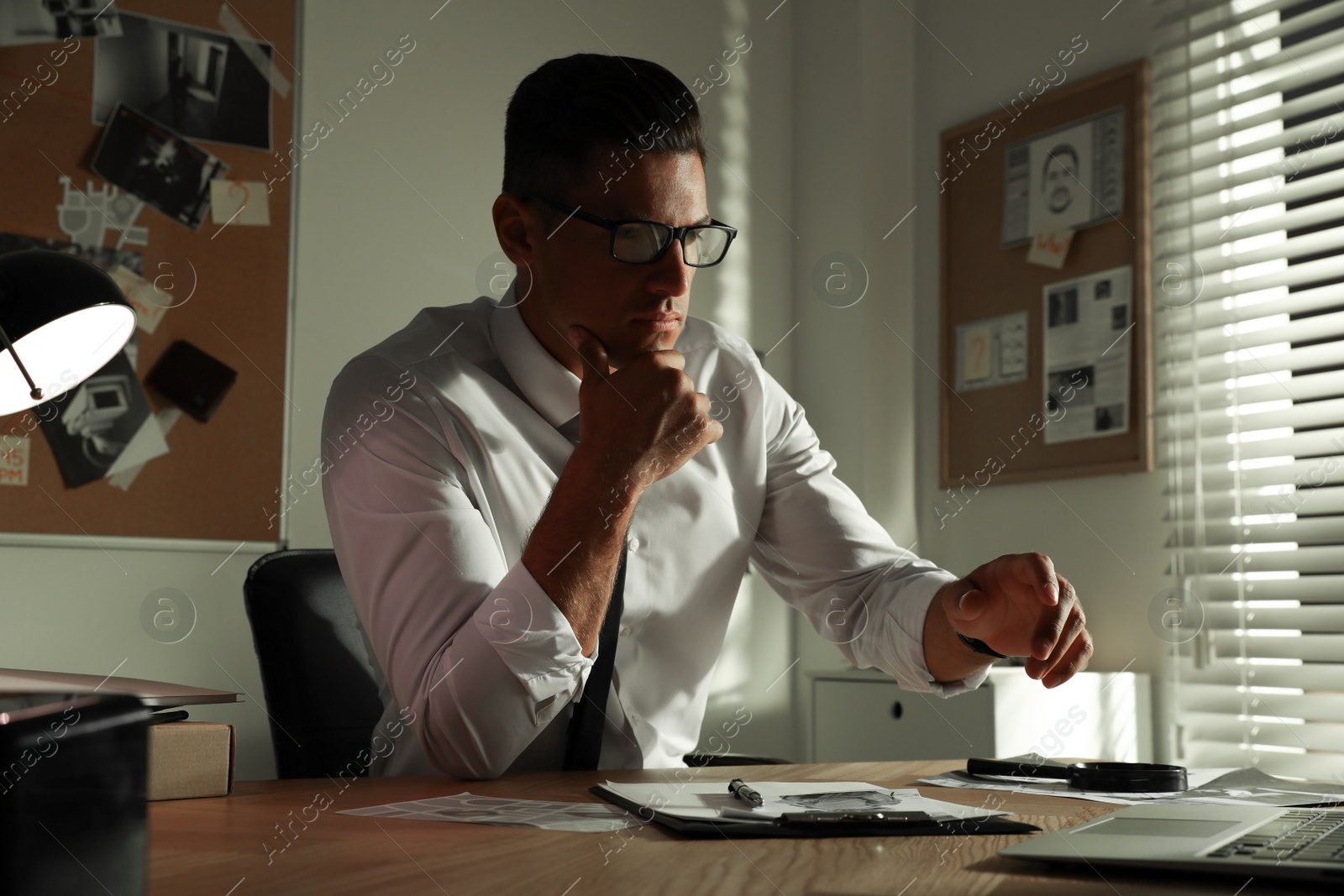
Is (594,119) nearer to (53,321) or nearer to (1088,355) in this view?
(53,321)

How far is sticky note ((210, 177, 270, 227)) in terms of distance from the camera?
233cm

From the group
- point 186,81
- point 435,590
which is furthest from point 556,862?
point 186,81

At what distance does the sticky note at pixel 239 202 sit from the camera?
2332mm

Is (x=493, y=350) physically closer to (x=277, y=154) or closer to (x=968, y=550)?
(x=277, y=154)

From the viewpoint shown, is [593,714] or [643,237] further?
[643,237]

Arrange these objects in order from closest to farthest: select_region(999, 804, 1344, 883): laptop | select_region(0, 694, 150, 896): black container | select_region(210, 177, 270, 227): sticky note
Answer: select_region(0, 694, 150, 896): black container < select_region(999, 804, 1344, 883): laptop < select_region(210, 177, 270, 227): sticky note

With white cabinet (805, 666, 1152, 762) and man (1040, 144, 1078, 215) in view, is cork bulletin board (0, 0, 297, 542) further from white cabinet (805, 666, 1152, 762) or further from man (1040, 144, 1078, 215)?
man (1040, 144, 1078, 215)

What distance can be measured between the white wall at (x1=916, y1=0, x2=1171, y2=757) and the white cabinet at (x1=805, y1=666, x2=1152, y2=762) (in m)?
0.10

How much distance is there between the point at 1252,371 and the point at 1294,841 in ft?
6.53

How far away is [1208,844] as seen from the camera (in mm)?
598

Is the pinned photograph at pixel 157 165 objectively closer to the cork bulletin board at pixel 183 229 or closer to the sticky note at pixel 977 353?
the cork bulletin board at pixel 183 229

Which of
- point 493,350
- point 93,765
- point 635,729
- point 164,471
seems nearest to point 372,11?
point 164,471

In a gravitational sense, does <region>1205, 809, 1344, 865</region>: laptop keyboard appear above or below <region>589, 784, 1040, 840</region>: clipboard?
above

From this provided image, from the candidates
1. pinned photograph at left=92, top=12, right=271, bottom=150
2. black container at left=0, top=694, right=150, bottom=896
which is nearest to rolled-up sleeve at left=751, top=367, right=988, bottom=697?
black container at left=0, top=694, right=150, bottom=896
